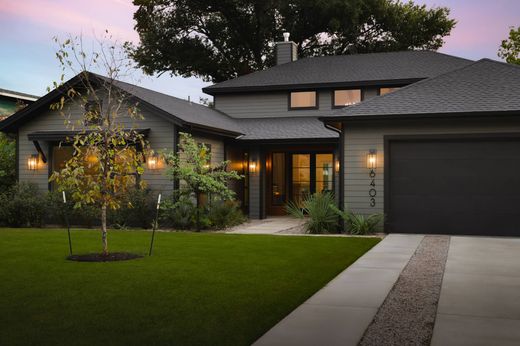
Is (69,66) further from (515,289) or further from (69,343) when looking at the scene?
(515,289)

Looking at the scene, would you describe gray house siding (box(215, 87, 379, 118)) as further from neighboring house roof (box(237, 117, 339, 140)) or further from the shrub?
the shrub

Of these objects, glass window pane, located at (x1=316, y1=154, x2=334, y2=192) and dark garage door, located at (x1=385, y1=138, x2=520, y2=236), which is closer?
dark garage door, located at (x1=385, y1=138, x2=520, y2=236)

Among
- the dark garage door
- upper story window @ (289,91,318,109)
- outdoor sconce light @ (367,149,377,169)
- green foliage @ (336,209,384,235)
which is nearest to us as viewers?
the dark garage door

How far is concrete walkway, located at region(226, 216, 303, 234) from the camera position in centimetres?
1501

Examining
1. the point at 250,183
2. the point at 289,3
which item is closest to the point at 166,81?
the point at 289,3

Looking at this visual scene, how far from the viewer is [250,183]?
19609 mm

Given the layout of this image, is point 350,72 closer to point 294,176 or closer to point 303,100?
point 303,100

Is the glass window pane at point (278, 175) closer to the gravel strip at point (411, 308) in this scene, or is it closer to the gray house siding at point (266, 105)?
the gray house siding at point (266, 105)

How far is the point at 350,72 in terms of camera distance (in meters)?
21.6

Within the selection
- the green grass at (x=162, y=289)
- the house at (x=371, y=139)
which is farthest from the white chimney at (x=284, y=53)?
the green grass at (x=162, y=289)

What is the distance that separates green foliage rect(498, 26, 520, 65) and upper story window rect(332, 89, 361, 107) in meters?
21.8

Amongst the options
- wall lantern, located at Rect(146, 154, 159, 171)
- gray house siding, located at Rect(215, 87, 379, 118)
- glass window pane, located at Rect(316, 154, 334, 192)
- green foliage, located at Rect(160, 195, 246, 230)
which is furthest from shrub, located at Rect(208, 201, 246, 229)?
gray house siding, located at Rect(215, 87, 379, 118)

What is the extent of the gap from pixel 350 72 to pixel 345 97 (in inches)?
50.4

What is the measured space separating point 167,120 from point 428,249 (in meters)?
8.27
